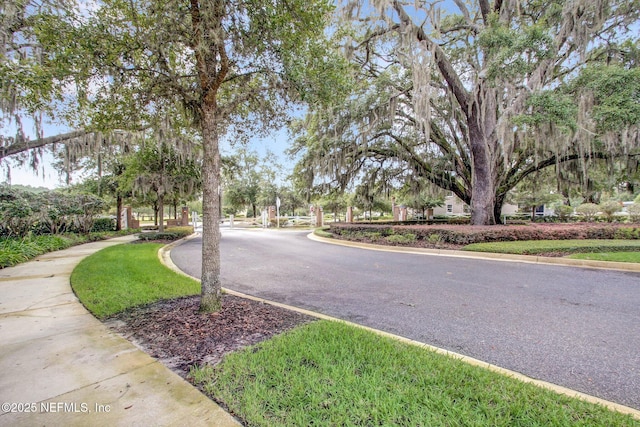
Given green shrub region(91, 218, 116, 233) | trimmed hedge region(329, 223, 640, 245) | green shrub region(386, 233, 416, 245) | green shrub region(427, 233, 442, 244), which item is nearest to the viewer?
trimmed hedge region(329, 223, 640, 245)

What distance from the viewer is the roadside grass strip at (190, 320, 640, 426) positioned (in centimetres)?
181

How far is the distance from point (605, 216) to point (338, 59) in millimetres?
21292

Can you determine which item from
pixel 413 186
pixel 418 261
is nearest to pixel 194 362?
pixel 418 261

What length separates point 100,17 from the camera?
3418 millimetres

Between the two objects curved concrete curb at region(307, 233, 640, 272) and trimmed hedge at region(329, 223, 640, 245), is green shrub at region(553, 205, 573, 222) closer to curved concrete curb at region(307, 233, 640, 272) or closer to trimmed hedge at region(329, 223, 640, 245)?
trimmed hedge at region(329, 223, 640, 245)

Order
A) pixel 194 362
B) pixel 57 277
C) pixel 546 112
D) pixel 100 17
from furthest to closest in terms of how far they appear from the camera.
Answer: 1. pixel 546 112
2. pixel 57 277
3. pixel 100 17
4. pixel 194 362

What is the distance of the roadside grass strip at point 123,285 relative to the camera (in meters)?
4.16

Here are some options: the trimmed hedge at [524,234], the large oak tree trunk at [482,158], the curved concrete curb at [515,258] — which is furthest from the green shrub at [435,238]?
the large oak tree trunk at [482,158]

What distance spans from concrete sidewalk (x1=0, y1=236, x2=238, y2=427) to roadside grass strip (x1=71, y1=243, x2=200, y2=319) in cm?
41

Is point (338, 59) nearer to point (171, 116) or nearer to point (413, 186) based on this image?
point (171, 116)

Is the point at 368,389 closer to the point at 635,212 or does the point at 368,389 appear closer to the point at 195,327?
the point at 195,327

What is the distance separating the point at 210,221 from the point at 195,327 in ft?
4.01

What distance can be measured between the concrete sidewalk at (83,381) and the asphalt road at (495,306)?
2.24 meters

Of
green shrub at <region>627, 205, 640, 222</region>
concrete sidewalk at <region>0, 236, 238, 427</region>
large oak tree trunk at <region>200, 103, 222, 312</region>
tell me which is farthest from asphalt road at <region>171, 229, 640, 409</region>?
green shrub at <region>627, 205, 640, 222</region>
